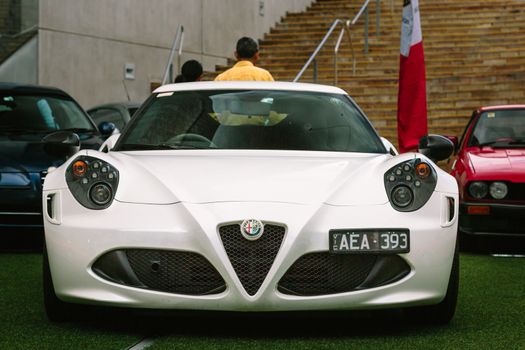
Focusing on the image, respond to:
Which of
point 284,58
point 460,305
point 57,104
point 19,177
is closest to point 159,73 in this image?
point 284,58

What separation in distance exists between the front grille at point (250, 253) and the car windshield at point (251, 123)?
111 centimetres

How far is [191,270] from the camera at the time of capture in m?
5.23

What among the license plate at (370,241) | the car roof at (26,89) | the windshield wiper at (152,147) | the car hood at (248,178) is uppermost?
the car roof at (26,89)

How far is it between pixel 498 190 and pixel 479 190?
156 mm

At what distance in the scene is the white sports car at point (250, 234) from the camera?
5195mm

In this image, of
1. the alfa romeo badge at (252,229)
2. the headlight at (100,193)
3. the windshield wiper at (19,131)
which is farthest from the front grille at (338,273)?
the windshield wiper at (19,131)

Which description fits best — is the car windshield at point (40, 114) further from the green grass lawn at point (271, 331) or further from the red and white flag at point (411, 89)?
the red and white flag at point (411, 89)

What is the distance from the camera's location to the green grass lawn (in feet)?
17.0

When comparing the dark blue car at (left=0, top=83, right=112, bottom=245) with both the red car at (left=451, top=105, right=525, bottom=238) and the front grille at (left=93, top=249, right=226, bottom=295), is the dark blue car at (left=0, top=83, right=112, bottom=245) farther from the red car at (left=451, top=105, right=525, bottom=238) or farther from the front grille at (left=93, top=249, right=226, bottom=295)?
the red car at (left=451, top=105, right=525, bottom=238)

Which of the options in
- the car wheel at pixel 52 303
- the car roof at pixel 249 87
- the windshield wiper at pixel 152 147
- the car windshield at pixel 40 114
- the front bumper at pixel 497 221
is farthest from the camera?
the car windshield at pixel 40 114

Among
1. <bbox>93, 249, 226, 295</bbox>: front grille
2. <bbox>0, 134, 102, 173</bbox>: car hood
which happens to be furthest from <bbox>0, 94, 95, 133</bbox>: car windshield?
<bbox>93, 249, 226, 295</bbox>: front grille

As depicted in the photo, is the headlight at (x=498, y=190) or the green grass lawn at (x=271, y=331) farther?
the headlight at (x=498, y=190)

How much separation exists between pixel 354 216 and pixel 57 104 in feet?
21.6

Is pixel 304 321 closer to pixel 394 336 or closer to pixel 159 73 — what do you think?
pixel 394 336
